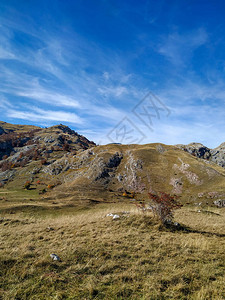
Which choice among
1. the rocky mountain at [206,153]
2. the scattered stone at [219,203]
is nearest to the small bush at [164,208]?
the scattered stone at [219,203]

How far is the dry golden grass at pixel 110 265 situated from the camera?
563cm

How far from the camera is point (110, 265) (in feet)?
23.8

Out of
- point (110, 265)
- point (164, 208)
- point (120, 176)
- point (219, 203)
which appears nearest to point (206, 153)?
point (120, 176)

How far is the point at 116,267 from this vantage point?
7230mm

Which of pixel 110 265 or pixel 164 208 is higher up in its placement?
pixel 164 208

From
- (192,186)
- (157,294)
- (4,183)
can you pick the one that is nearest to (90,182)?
(192,186)

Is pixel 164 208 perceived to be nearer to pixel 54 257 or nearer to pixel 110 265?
pixel 110 265

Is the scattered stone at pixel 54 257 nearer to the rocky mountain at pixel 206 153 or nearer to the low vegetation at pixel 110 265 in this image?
the low vegetation at pixel 110 265

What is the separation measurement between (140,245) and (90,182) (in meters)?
58.2

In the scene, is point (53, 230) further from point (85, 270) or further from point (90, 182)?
point (90, 182)

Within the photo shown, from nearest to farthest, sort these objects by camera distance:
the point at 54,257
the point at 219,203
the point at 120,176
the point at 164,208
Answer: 1. the point at 54,257
2. the point at 164,208
3. the point at 219,203
4. the point at 120,176

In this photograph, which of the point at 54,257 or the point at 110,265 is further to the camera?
the point at 54,257

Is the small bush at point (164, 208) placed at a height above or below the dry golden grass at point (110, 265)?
above

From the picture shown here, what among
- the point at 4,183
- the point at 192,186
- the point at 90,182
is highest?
the point at 192,186
